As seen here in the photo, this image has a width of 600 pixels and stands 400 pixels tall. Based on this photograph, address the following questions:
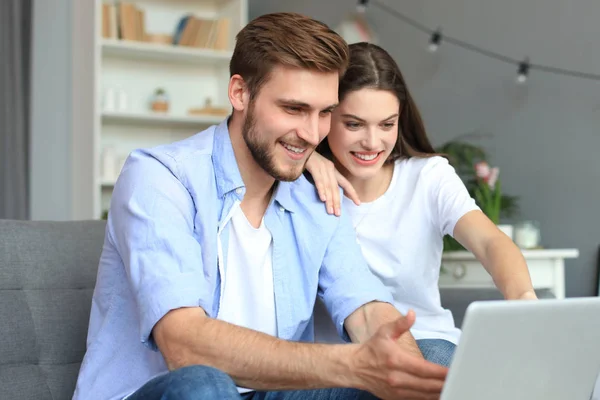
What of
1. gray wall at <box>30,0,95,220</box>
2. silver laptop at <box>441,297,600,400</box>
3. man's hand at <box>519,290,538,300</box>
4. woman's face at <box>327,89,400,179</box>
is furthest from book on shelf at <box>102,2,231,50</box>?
silver laptop at <box>441,297,600,400</box>

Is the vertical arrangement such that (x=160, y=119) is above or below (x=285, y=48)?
below

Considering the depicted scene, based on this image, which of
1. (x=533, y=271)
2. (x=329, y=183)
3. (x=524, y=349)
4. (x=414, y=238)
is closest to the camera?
(x=524, y=349)

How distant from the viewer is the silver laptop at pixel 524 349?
1025 millimetres

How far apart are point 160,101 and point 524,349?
3595mm

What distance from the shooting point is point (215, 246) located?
152cm

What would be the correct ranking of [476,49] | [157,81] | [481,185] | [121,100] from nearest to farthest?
[481,185], [476,49], [121,100], [157,81]

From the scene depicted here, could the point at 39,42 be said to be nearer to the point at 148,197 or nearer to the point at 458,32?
the point at 458,32

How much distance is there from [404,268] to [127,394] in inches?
25.9

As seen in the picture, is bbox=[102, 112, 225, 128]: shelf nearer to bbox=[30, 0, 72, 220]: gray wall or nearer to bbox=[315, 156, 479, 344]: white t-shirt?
bbox=[30, 0, 72, 220]: gray wall

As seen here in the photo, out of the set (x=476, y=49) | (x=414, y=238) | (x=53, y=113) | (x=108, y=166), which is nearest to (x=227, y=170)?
(x=414, y=238)

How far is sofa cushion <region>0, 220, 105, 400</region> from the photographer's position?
1708 mm

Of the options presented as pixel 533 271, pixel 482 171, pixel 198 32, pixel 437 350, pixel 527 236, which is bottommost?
pixel 533 271

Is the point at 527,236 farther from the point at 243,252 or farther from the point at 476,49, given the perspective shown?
the point at 243,252

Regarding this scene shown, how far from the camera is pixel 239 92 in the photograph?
163cm
